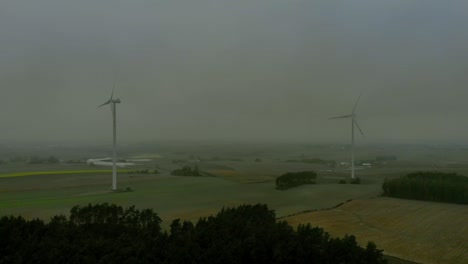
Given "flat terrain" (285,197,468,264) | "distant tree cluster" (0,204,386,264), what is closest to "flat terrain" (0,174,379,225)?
"flat terrain" (285,197,468,264)

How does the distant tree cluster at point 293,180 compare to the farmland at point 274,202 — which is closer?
the farmland at point 274,202

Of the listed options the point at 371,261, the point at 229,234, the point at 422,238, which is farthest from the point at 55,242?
the point at 422,238

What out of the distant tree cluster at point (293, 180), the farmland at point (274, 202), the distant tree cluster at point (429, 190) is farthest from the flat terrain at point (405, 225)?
the distant tree cluster at point (293, 180)

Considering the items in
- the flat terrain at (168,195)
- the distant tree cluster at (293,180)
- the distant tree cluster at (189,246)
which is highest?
the distant tree cluster at (189,246)

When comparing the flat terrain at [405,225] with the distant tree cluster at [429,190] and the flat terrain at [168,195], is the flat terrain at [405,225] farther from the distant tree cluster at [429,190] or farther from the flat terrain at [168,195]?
the flat terrain at [168,195]

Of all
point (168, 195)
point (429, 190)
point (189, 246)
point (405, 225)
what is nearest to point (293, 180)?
point (429, 190)

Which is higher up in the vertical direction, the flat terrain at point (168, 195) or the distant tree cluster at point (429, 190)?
the distant tree cluster at point (429, 190)

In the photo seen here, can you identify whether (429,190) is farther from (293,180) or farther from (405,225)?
(293,180)

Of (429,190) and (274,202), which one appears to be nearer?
(274,202)
